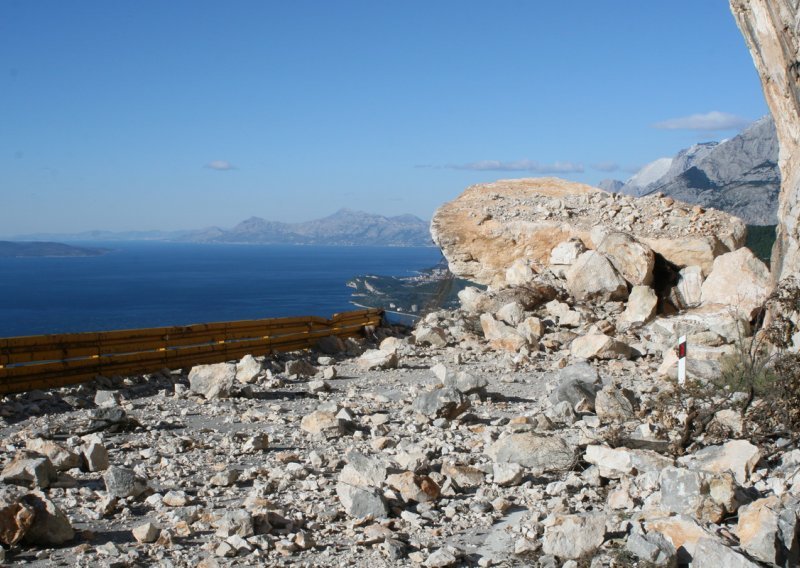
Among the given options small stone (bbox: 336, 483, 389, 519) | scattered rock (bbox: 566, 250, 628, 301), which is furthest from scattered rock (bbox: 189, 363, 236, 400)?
scattered rock (bbox: 566, 250, 628, 301)

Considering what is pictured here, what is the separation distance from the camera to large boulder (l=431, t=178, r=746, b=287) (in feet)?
59.5

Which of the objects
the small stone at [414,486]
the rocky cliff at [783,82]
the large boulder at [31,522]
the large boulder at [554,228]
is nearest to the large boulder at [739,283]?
the large boulder at [554,228]

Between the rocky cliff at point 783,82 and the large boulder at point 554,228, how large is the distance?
509cm

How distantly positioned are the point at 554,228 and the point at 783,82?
804cm

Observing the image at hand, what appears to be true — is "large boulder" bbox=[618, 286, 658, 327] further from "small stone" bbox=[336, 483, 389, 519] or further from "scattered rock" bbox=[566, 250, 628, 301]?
"small stone" bbox=[336, 483, 389, 519]

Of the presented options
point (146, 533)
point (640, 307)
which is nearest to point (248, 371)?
point (146, 533)

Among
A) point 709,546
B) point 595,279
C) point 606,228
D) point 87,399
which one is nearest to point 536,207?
point 606,228

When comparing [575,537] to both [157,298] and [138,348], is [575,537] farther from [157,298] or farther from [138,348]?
[157,298]

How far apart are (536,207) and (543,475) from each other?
1366 cm

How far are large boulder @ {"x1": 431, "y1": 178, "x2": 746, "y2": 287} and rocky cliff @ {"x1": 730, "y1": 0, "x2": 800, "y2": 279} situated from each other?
509cm

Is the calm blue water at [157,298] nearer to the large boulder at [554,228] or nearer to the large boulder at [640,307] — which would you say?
the large boulder at [554,228]

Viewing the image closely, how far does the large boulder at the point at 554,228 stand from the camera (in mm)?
18141

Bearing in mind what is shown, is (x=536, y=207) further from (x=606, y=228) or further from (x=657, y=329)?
(x=657, y=329)

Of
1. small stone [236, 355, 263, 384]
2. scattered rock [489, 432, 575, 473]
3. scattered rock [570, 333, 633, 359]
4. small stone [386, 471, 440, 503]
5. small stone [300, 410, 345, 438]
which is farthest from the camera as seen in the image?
scattered rock [570, 333, 633, 359]
